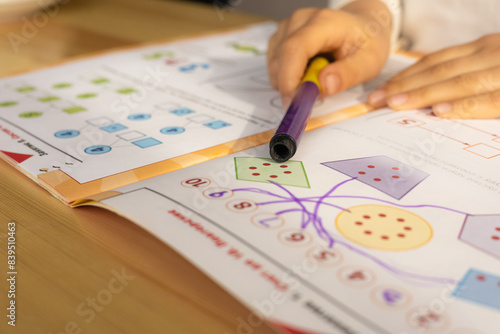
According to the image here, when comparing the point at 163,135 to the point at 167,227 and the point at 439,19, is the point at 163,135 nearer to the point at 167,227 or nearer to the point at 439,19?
the point at 167,227

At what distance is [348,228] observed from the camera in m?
0.33

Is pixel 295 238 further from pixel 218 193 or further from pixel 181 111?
pixel 181 111

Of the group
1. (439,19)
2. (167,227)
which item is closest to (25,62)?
(167,227)

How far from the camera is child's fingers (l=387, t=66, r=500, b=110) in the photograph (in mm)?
537

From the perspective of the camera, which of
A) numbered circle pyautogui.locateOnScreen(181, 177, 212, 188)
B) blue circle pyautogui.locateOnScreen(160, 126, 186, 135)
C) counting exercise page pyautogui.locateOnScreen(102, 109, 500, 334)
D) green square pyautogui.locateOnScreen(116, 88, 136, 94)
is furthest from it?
green square pyautogui.locateOnScreen(116, 88, 136, 94)

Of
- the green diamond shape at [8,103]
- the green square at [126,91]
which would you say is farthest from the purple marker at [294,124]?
the green diamond shape at [8,103]

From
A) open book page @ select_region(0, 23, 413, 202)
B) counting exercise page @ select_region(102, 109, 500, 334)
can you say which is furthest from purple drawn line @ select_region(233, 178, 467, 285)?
open book page @ select_region(0, 23, 413, 202)

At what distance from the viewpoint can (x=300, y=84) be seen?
1.76ft

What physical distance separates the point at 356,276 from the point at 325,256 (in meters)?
0.02

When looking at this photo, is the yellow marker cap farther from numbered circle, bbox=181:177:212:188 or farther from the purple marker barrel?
numbered circle, bbox=181:177:212:188

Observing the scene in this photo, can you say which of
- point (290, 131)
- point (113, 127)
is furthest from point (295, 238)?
point (113, 127)

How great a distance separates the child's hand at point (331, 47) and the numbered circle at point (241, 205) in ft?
A: 0.71

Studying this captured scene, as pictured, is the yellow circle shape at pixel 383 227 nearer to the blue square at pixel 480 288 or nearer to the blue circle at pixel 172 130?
the blue square at pixel 480 288

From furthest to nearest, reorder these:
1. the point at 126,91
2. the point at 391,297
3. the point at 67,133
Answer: the point at 126,91 < the point at 67,133 < the point at 391,297
